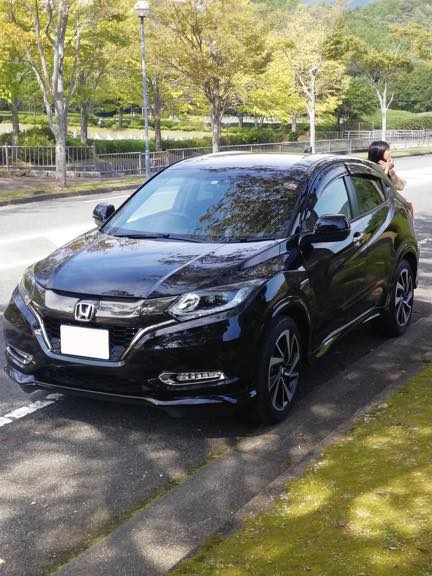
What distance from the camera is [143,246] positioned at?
16.4 feet

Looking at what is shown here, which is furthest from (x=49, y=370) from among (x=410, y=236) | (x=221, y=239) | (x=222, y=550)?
(x=410, y=236)

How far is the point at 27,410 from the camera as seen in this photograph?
4977 millimetres

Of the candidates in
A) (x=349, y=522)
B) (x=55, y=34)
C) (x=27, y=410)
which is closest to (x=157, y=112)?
(x=55, y=34)

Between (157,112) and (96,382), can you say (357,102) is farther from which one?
(96,382)

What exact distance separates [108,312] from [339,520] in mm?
1735

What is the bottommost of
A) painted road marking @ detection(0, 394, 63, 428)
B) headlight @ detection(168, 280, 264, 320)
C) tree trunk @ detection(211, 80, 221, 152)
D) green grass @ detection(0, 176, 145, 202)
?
painted road marking @ detection(0, 394, 63, 428)

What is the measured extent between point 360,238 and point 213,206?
1.21 m

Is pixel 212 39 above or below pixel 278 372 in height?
above

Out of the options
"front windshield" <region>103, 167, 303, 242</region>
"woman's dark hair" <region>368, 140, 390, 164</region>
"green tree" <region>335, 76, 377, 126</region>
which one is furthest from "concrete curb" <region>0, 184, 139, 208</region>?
"green tree" <region>335, 76, 377, 126</region>

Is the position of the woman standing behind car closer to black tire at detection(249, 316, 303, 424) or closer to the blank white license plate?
black tire at detection(249, 316, 303, 424)

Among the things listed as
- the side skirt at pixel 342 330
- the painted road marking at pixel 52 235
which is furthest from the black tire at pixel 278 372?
the painted road marking at pixel 52 235

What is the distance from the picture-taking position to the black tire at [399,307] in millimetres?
6535

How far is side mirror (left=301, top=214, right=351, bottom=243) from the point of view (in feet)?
16.5

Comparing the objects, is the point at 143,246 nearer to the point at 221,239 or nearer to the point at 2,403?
the point at 221,239
